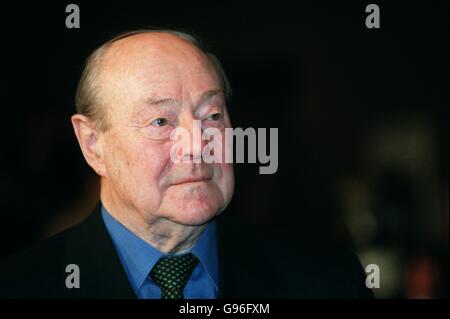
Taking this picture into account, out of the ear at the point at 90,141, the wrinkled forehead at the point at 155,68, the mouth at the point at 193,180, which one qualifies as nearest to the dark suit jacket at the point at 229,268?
the ear at the point at 90,141

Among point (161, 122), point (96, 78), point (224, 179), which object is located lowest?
point (224, 179)

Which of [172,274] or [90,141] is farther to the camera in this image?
[90,141]

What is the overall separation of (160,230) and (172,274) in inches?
4.3

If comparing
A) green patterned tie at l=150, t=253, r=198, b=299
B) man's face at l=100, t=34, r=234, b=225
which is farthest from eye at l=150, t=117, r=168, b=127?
green patterned tie at l=150, t=253, r=198, b=299

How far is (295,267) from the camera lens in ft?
5.11

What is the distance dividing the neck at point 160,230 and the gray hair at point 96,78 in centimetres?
23

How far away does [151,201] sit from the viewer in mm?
1387

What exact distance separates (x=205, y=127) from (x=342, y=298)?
0.58m

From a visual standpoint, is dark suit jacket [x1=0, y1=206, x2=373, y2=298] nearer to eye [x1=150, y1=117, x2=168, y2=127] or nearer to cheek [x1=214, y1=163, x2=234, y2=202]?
cheek [x1=214, y1=163, x2=234, y2=202]

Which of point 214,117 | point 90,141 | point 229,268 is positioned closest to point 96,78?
point 90,141

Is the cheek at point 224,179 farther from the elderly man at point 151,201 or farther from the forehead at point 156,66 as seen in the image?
the forehead at point 156,66

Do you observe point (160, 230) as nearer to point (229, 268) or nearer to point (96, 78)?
point (229, 268)

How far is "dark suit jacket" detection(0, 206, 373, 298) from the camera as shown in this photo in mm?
1428
